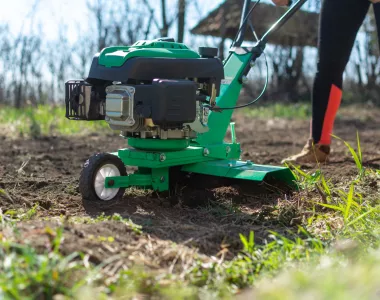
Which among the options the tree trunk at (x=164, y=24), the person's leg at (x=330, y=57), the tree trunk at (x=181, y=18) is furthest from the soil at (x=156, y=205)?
the tree trunk at (x=164, y=24)

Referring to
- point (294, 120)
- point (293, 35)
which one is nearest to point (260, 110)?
point (294, 120)

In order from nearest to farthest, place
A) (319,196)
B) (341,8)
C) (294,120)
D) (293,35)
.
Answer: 1. (319,196)
2. (341,8)
3. (294,120)
4. (293,35)

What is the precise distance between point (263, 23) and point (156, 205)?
369 inches

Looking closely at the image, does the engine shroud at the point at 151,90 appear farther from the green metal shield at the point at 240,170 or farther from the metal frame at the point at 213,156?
the green metal shield at the point at 240,170

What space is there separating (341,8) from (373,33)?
9857mm

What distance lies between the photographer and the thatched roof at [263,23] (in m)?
10.6

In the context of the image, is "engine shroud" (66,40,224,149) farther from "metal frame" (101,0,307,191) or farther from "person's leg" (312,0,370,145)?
"person's leg" (312,0,370,145)

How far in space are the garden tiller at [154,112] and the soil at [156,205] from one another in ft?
0.38

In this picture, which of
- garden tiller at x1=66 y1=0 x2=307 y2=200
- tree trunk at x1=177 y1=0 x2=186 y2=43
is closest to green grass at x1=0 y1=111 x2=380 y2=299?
garden tiller at x1=66 y1=0 x2=307 y2=200

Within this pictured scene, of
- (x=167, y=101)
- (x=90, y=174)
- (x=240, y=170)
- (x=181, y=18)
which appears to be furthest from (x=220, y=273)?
(x=181, y=18)

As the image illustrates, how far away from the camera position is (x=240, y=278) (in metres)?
1.91

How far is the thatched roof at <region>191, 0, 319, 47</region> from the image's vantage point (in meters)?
10.6

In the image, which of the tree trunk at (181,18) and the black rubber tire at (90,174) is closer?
the black rubber tire at (90,174)

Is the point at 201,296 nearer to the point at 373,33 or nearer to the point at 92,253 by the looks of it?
the point at 92,253
